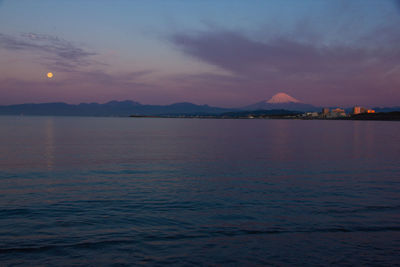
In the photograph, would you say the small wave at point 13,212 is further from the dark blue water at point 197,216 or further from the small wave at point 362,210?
the small wave at point 362,210

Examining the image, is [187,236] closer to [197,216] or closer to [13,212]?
[197,216]

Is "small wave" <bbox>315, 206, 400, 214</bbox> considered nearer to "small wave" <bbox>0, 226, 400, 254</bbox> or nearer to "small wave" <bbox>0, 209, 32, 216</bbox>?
"small wave" <bbox>0, 226, 400, 254</bbox>

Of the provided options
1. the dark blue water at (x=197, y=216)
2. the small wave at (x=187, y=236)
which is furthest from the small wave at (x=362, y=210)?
the small wave at (x=187, y=236)

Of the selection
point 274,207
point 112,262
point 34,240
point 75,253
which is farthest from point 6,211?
point 274,207

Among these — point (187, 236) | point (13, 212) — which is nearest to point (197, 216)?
point (187, 236)

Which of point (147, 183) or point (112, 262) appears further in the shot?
point (147, 183)

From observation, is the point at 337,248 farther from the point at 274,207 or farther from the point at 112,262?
the point at 112,262

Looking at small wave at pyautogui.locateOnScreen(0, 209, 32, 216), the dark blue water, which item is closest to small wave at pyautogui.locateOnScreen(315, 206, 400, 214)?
the dark blue water

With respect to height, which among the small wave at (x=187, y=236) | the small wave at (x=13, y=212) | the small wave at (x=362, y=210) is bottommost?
the small wave at (x=362, y=210)

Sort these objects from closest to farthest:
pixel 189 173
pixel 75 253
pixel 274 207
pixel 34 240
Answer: pixel 75 253 → pixel 34 240 → pixel 274 207 → pixel 189 173

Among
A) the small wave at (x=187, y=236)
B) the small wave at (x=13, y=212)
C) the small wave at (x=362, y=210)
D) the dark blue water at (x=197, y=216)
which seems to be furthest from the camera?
the small wave at (x=362, y=210)

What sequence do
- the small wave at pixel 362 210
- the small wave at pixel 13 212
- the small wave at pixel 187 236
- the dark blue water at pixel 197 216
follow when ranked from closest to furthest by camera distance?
the dark blue water at pixel 197 216
the small wave at pixel 187 236
the small wave at pixel 13 212
the small wave at pixel 362 210

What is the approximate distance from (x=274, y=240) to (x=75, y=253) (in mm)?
6695

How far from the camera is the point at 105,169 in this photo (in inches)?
1067
